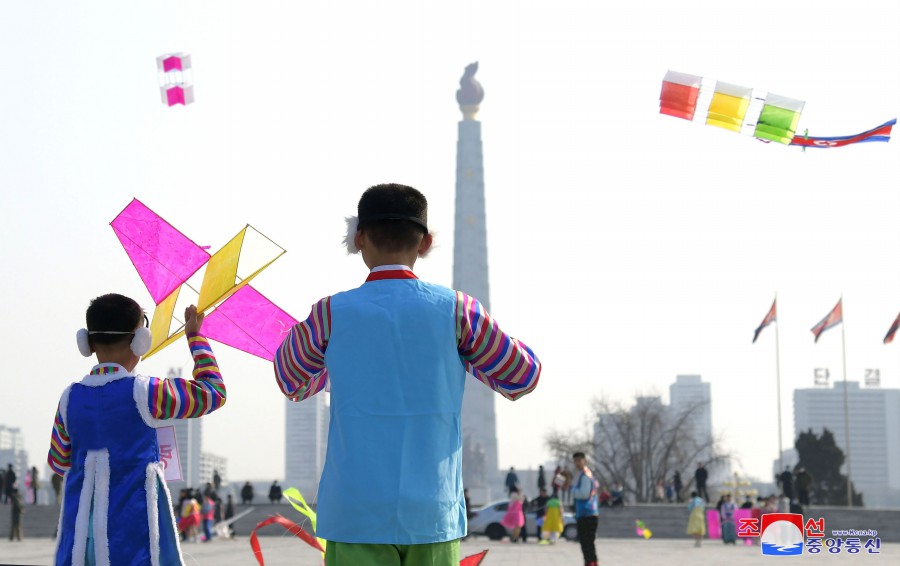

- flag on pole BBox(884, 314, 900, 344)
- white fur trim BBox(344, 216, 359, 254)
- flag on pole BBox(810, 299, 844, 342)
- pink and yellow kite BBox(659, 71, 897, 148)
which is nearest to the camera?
white fur trim BBox(344, 216, 359, 254)

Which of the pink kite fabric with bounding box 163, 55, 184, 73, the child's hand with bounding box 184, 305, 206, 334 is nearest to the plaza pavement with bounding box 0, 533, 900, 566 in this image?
the pink kite fabric with bounding box 163, 55, 184, 73

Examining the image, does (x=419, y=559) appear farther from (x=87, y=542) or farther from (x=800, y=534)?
A: (x=800, y=534)

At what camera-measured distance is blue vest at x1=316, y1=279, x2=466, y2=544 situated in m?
3.55

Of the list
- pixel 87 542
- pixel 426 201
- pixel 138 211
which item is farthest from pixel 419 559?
pixel 138 211

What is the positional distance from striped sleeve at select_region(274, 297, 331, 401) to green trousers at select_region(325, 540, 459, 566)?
54 centimetres

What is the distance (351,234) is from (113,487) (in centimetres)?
147

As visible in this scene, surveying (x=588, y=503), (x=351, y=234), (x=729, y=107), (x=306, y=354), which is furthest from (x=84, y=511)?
(x=588, y=503)

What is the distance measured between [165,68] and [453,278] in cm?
8222

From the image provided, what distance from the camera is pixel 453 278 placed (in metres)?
96.9

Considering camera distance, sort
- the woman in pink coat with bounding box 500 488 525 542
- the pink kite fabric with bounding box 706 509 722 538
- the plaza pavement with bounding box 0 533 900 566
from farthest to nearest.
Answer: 1. the pink kite fabric with bounding box 706 509 722 538
2. the woman in pink coat with bounding box 500 488 525 542
3. the plaza pavement with bounding box 0 533 900 566

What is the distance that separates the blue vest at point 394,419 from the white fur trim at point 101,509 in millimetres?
1349

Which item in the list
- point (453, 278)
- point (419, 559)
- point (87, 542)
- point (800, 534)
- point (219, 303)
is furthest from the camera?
point (453, 278)

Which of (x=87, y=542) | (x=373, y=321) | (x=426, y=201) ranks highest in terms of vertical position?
(x=426, y=201)

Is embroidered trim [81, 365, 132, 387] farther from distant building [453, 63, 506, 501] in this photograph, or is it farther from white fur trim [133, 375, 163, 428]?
distant building [453, 63, 506, 501]
